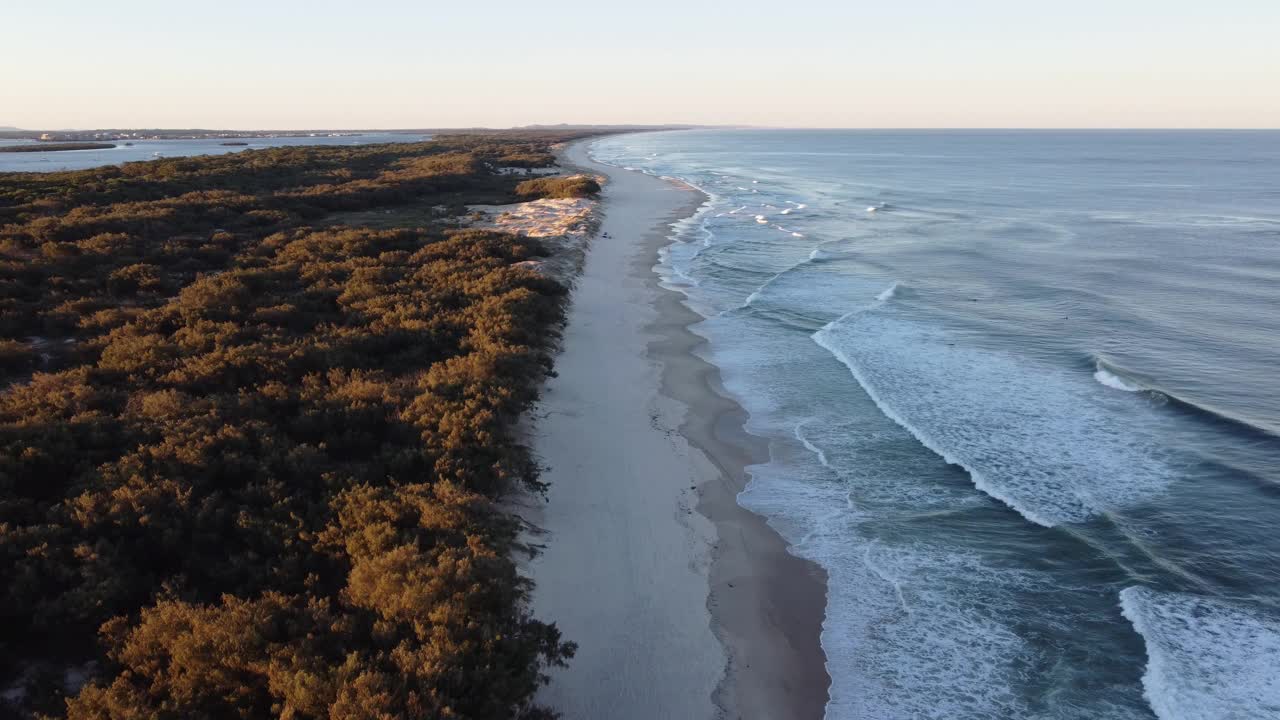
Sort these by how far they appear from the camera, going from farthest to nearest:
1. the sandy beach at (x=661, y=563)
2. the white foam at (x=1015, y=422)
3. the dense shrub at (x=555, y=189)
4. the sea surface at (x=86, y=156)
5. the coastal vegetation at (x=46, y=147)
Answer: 1. the coastal vegetation at (x=46, y=147)
2. the sea surface at (x=86, y=156)
3. the dense shrub at (x=555, y=189)
4. the white foam at (x=1015, y=422)
5. the sandy beach at (x=661, y=563)

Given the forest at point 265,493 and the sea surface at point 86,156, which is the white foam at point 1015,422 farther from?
the sea surface at point 86,156

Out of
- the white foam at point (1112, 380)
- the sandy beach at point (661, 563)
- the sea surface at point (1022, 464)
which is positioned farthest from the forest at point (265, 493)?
the white foam at point (1112, 380)

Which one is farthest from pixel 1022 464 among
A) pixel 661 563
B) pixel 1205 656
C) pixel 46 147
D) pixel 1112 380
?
pixel 46 147

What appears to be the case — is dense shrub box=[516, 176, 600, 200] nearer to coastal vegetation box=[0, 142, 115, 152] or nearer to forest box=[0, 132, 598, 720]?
forest box=[0, 132, 598, 720]

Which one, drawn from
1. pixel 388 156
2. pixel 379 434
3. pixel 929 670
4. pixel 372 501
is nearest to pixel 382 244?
pixel 379 434

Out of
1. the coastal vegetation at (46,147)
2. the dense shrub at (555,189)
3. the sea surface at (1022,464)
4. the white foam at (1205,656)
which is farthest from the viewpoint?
the coastal vegetation at (46,147)

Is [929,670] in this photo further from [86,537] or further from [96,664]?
[86,537]

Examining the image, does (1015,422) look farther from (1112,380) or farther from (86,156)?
(86,156)
